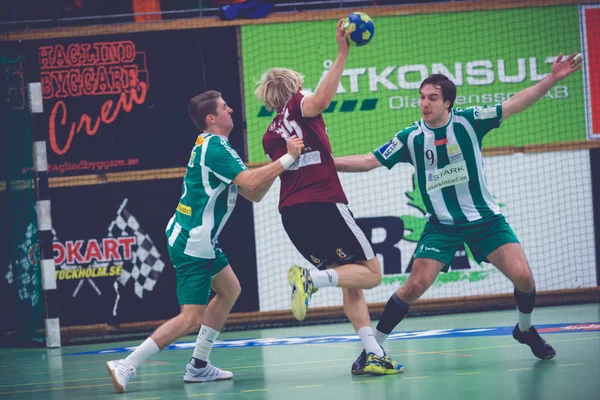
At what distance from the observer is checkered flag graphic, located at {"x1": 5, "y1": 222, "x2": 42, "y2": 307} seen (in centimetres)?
1085

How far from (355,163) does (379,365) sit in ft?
4.96

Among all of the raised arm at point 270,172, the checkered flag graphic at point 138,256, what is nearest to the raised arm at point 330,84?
the raised arm at point 270,172

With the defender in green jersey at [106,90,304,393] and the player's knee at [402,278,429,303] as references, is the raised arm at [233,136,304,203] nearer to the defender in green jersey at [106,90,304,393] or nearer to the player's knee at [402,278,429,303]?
the defender in green jersey at [106,90,304,393]

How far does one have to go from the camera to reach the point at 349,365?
7148mm

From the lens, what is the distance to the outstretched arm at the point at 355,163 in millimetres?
6668

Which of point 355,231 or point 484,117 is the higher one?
point 484,117

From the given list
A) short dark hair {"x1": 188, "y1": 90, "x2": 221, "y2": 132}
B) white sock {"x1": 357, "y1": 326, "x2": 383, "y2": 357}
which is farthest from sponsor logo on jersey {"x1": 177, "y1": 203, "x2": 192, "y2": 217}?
white sock {"x1": 357, "y1": 326, "x2": 383, "y2": 357}

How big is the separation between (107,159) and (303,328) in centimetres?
320

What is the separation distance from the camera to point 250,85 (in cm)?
1123

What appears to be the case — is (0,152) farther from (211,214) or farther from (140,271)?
(211,214)

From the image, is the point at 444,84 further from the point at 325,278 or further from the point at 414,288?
the point at 325,278

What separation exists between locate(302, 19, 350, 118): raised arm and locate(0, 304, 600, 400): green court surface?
187 centimetres

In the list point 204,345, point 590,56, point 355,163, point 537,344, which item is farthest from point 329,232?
point 590,56

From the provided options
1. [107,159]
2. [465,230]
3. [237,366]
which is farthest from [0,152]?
[465,230]
